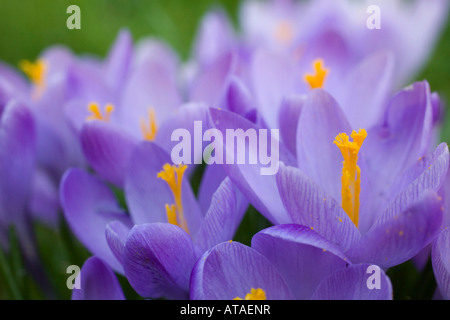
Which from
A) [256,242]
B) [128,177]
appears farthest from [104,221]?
[256,242]

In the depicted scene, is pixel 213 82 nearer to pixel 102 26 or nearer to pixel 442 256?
pixel 442 256

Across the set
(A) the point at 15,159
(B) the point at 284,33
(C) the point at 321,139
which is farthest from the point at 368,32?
(A) the point at 15,159

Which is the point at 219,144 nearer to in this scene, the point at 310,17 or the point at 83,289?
the point at 83,289

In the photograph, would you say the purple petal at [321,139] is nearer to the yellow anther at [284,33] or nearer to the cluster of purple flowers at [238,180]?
the cluster of purple flowers at [238,180]

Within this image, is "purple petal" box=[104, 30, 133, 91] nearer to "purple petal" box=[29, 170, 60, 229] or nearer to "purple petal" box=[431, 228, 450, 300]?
"purple petal" box=[29, 170, 60, 229]

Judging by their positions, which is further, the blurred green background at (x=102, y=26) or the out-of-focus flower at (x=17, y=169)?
the blurred green background at (x=102, y=26)

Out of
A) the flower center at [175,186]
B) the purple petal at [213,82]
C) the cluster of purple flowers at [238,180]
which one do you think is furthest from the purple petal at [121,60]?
the flower center at [175,186]
